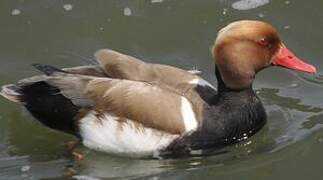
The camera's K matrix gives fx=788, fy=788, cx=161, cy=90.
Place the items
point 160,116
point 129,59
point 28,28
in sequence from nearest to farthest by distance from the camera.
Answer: point 160,116 < point 129,59 < point 28,28

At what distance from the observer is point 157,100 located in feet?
18.2

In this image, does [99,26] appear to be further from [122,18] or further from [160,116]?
[160,116]

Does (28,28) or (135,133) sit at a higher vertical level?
(28,28)

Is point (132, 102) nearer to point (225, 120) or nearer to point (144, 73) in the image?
point (144, 73)

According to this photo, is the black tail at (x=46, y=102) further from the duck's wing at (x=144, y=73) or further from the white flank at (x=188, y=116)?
the white flank at (x=188, y=116)

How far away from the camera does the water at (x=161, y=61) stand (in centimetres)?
561

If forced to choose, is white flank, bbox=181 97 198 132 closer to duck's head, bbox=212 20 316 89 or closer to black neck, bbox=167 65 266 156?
black neck, bbox=167 65 266 156

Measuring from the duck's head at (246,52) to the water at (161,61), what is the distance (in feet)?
1.72

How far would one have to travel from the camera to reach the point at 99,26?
24.2 feet

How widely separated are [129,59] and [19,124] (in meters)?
1.07

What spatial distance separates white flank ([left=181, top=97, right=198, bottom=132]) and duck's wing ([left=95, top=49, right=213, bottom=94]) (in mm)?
156

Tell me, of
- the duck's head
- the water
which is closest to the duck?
the duck's head

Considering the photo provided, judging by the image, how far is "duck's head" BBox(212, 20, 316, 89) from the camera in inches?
223

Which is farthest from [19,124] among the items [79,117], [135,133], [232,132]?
[232,132]
